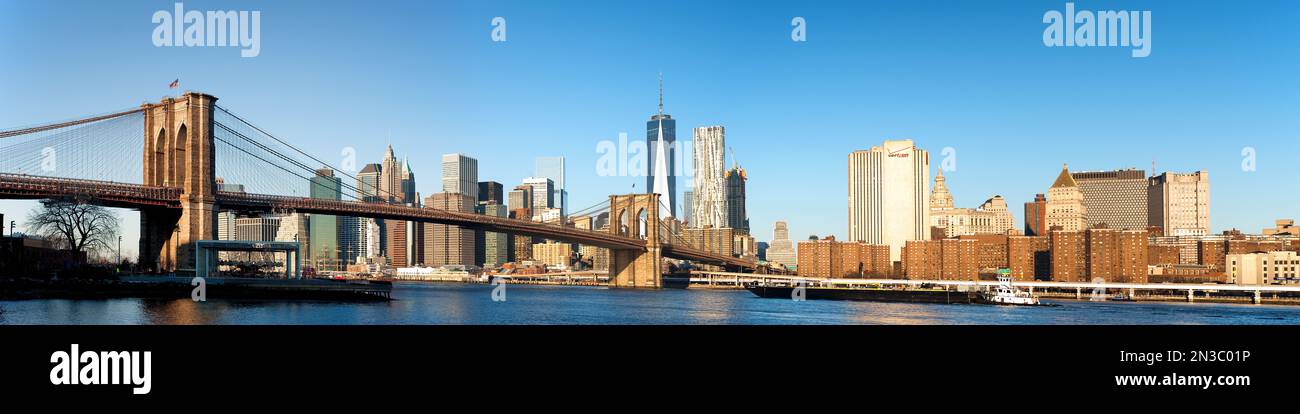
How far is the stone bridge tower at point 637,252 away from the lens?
129 metres

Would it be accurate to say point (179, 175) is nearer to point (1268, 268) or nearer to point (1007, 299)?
point (1007, 299)

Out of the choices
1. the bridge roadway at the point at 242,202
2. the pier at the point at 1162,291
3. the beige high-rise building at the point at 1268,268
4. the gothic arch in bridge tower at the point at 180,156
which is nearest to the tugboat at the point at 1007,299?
the pier at the point at 1162,291

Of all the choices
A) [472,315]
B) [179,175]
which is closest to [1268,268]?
[472,315]

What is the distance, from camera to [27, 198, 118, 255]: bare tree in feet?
224

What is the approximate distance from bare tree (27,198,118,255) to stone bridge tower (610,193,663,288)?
64.6 meters

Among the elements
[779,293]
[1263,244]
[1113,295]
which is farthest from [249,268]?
[1263,244]

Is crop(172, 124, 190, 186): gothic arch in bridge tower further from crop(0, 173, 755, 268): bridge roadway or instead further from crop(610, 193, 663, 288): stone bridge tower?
crop(610, 193, 663, 288): stone bridge tower

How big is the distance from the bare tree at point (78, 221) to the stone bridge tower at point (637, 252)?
64.6 m

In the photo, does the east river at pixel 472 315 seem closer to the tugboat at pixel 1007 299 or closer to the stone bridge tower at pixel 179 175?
the tugboat at pixel 1007 299

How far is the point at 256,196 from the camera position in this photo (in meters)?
75.2

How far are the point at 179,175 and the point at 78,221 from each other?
7523mm
